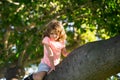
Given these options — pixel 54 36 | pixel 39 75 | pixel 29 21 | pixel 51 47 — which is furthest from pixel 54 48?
pixel 29 21

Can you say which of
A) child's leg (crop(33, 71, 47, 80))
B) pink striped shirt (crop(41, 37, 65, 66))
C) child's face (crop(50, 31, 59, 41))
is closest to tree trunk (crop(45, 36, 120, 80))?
child's leg (crop(33, 71, 47, 80))

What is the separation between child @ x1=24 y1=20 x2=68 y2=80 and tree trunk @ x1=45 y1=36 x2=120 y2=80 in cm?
23

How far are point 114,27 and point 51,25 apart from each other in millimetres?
3780

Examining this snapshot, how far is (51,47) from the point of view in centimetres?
531

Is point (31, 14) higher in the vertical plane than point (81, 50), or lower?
lower

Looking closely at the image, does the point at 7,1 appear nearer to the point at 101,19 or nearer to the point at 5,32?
the point at 5,32

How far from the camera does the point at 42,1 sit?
34.7ft

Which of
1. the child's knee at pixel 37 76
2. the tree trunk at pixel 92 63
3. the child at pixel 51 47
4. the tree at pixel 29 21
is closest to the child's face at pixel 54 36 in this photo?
the child at pixel 51 47

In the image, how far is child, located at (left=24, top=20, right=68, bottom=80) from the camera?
523 centimetres

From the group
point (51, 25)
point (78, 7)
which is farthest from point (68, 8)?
point (51, 25)

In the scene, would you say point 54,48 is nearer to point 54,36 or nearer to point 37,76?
point 54,36

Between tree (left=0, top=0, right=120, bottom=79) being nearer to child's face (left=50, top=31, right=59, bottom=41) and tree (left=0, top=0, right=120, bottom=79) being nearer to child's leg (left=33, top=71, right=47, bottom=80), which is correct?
child's face (left=50, top=31, right=59, bottom=41)

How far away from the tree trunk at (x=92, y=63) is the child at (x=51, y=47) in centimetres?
23

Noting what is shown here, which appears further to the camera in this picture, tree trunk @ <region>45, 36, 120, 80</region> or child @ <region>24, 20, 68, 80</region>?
child @ <region>24, 20, 68, 80</region>
